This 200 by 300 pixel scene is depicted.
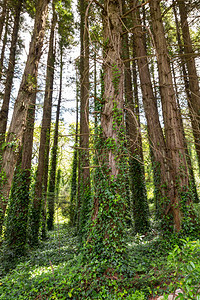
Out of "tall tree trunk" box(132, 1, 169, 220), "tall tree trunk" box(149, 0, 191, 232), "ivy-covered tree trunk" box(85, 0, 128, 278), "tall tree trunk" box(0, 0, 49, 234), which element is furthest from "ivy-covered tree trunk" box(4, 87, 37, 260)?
"tall tree trunk" box(149, 0, 191, 232)

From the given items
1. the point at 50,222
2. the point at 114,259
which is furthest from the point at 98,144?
the point at 50,222

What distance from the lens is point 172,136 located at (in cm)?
534

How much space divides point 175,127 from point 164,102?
2.83 ft

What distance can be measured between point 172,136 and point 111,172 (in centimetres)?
254

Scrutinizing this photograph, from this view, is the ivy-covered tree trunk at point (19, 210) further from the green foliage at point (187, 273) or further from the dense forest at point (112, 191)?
the green foliage at point (187, 273)

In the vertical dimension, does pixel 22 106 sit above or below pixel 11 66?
below

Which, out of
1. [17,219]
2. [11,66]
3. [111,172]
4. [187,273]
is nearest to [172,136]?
[111,172]

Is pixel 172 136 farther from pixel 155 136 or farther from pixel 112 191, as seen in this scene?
pixel 112 191

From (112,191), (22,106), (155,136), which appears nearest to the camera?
(112,191)

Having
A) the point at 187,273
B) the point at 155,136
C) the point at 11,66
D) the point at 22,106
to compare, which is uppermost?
the point at 11,66

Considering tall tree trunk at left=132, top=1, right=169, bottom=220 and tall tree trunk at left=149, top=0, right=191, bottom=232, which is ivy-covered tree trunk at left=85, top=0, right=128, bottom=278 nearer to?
tall tree trunk at left=132, top=1, right=169, bottom=220

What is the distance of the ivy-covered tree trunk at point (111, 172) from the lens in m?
3.52

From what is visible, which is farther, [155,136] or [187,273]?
[155,136]

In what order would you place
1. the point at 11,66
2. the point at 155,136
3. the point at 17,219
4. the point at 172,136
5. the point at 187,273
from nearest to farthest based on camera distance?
the point at 187,273 < the point at 172,136 < the point at 155,136 < the point at 17,219 < the point at 11,66
